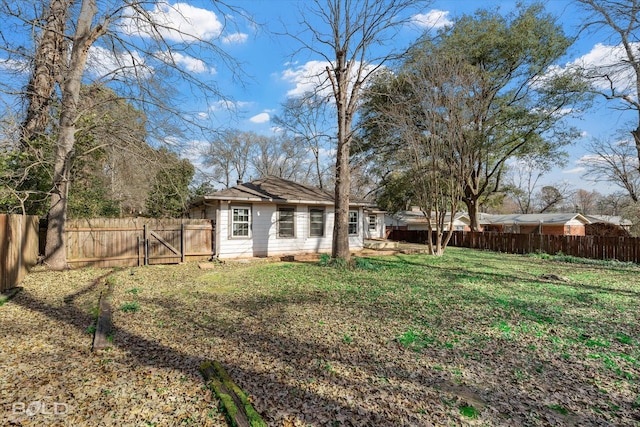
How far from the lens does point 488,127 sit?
1970 centimetres

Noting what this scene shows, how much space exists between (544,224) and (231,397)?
3448cm

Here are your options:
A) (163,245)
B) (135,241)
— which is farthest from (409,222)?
(135,241)

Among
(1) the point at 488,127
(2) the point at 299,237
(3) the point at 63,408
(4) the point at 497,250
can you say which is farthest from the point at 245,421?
(1) the point at 488,127

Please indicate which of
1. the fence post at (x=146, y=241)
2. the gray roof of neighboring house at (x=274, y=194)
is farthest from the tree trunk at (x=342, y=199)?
the fence post at (x=146, y=241)

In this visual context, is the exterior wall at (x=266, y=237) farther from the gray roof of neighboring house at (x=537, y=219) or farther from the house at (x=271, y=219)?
the gray roof of neighboring house at (x=537, y=219)

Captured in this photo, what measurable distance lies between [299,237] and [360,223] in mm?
3555

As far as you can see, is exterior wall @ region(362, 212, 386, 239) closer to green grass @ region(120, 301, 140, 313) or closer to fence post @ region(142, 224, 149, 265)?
fence post @ region(142, 224, 149, 265)

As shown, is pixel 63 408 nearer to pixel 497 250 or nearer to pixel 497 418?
pixel 497 418

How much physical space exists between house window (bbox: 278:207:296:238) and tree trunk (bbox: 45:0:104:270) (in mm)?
7098

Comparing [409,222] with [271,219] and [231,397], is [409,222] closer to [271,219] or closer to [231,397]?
[271,219]

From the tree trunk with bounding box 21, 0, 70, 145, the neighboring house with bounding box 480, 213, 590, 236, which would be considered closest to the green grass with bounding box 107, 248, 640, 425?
the tree trunk with bounding box 21, 0, 70, 145

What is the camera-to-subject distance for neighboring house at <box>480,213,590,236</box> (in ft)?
93.2

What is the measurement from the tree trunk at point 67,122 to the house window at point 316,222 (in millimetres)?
8565

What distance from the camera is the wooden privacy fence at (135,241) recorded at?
965cm
